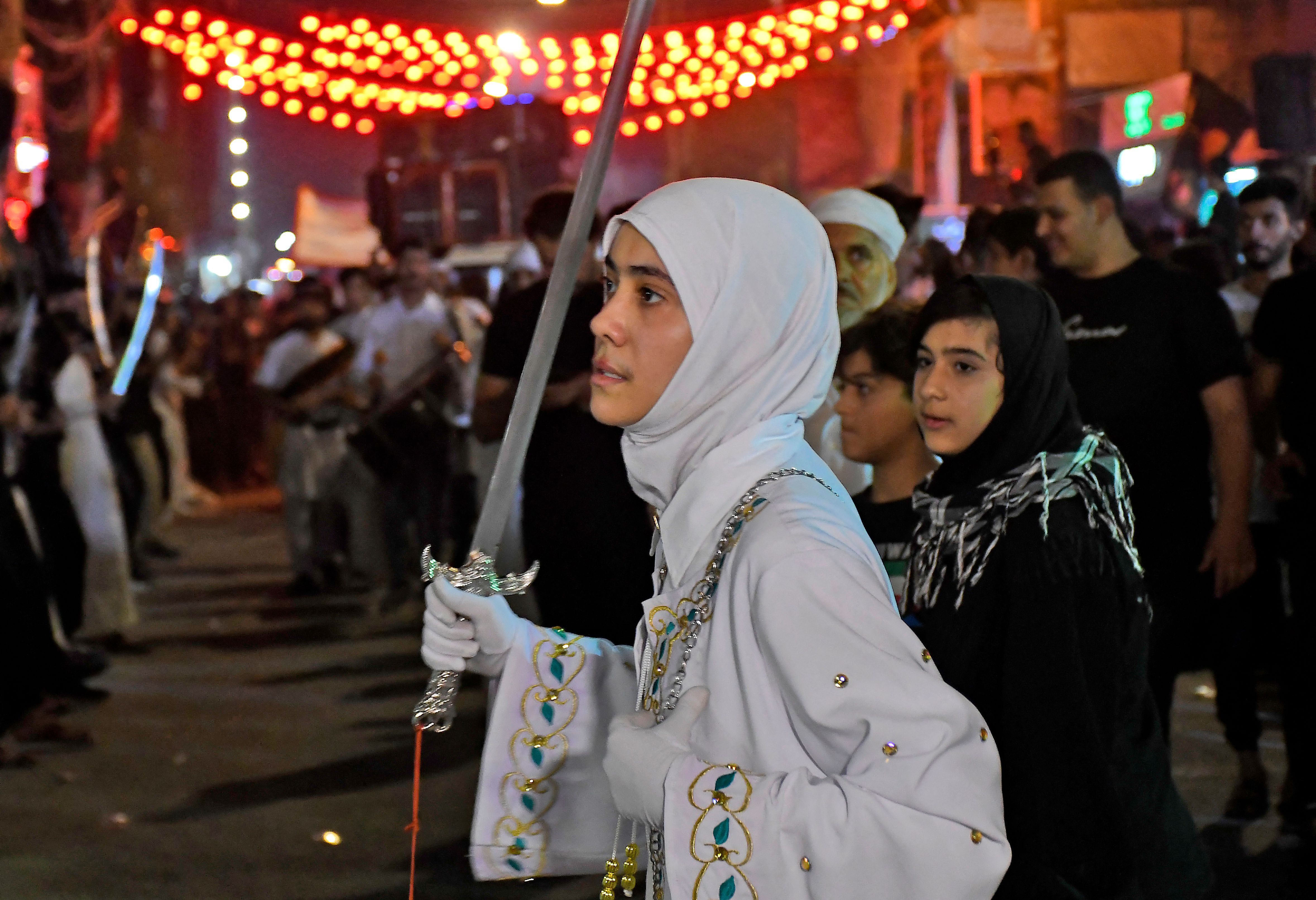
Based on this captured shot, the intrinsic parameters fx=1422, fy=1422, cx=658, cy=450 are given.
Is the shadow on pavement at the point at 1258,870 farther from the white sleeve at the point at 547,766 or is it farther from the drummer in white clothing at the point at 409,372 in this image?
the drummer in white clothing at the point at 409,372

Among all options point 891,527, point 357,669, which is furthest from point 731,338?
point 357,669

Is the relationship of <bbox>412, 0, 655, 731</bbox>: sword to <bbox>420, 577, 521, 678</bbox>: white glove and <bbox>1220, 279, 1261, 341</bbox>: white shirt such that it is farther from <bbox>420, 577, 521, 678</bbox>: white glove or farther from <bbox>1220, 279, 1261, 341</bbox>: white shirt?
<bbox>1220, 279, 1261, 341</bbox>: white shirt

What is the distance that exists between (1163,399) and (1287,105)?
5550mm

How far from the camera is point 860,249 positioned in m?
3.88

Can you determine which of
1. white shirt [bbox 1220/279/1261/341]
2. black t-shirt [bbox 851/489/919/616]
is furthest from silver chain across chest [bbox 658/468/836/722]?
white shirt [bbox 1220/279/1261/341]

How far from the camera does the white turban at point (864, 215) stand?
3.86 m

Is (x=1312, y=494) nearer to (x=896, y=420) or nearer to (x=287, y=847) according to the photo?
(x=896, y=420)

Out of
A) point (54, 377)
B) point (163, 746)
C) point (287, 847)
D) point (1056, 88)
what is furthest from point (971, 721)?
point (1056, 88)

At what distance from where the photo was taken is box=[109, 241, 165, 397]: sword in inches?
346

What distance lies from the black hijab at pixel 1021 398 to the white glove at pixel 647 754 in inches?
46.8

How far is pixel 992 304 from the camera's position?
263cm

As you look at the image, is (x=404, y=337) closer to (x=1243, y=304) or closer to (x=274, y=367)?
(x=274, y=367)

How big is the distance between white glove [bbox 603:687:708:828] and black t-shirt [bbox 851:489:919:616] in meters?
1.40

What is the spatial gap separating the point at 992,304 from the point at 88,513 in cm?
555
